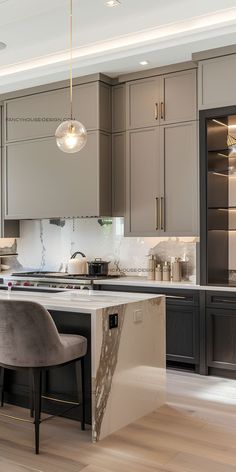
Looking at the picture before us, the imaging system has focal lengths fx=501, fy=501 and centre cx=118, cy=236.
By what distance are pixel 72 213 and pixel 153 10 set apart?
218cm

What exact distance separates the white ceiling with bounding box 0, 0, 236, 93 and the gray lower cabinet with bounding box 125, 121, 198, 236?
72 centimetres

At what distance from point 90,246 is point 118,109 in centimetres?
158

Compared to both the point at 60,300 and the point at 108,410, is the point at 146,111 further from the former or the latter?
the point at 108,410

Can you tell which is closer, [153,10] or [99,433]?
[99,433]

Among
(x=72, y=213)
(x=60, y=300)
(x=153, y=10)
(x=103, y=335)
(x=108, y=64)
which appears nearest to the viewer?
(x=103, y=335)

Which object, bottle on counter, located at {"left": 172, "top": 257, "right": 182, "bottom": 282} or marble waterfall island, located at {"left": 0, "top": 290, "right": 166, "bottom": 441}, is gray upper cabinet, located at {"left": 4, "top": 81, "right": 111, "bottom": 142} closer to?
bottle on counter, located at {"left": 172, "top": 257, "right": 182, "bottom": 282}

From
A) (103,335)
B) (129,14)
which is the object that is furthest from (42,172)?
(103,335)

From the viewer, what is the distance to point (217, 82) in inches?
176

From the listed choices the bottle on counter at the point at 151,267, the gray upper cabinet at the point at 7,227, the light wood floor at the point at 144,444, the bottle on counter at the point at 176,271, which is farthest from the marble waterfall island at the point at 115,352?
the gray upper cabinet at the point at 7,227

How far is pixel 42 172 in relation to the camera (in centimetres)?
567

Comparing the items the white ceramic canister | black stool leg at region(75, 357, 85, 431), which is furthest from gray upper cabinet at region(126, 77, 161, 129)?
black stool leg at region(75, 357, 85, 431)

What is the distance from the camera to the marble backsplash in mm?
5266

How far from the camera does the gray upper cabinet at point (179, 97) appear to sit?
15.8 ft

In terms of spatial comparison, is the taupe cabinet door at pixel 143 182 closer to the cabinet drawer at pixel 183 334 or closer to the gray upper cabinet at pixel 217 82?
the gray upper cabinet at pixel 217 82
